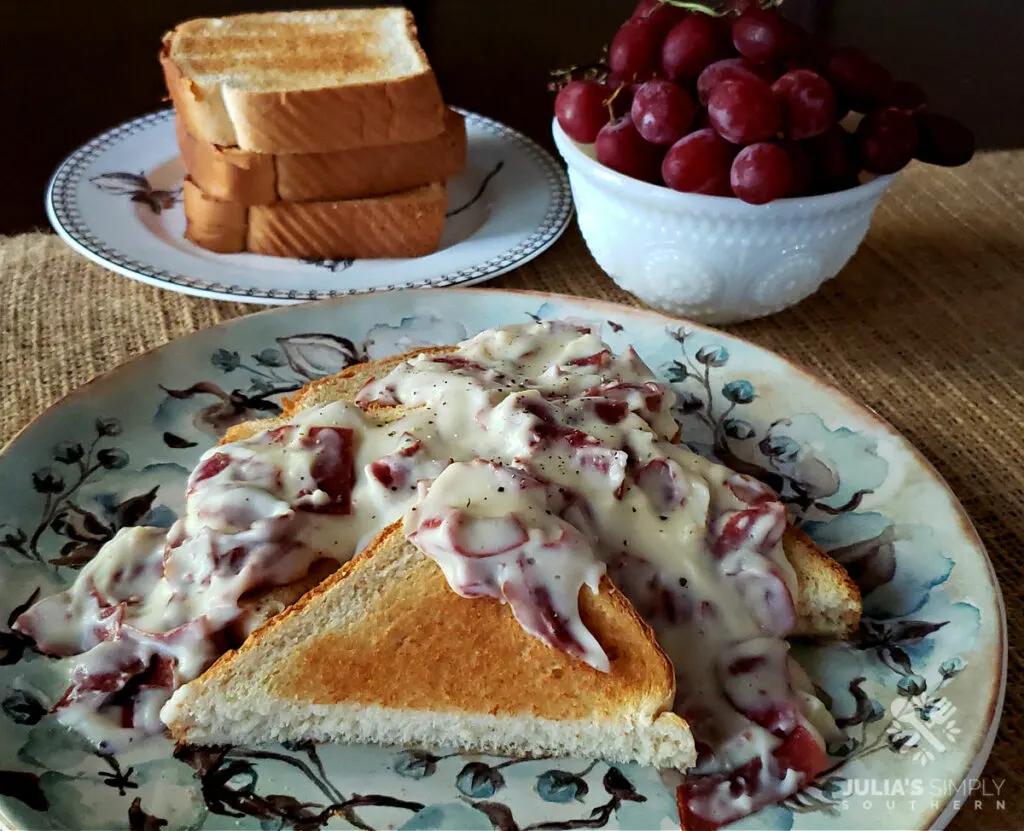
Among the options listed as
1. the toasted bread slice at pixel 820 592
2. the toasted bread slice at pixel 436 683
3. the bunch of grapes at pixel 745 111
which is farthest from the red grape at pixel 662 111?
the toasted bread slice at pixel 436 683

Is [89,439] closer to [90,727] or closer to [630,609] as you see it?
[90,727]

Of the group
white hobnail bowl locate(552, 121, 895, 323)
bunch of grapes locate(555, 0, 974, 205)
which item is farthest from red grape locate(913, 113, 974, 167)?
white hobnail bowl locate(552, 121, 895, 323)

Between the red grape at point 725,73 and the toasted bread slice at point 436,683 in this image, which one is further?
the red grape at point 725,73

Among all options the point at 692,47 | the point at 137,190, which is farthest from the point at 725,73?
the point at 137,190

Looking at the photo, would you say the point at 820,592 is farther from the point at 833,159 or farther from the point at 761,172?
the point at 833,159

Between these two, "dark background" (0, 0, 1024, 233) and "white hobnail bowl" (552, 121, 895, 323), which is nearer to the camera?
"white hobnail bowl" (552, 121, 895, 323)

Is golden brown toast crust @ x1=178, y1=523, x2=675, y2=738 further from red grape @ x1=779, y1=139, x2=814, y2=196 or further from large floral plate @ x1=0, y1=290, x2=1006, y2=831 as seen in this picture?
red grape @ x1=779, y1=139, x2=814, y2=196

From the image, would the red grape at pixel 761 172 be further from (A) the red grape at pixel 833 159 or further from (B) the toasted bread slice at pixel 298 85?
(B) the toasted bread slice at pixel 298 85

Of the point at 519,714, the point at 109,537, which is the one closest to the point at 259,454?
the point at 109,537
